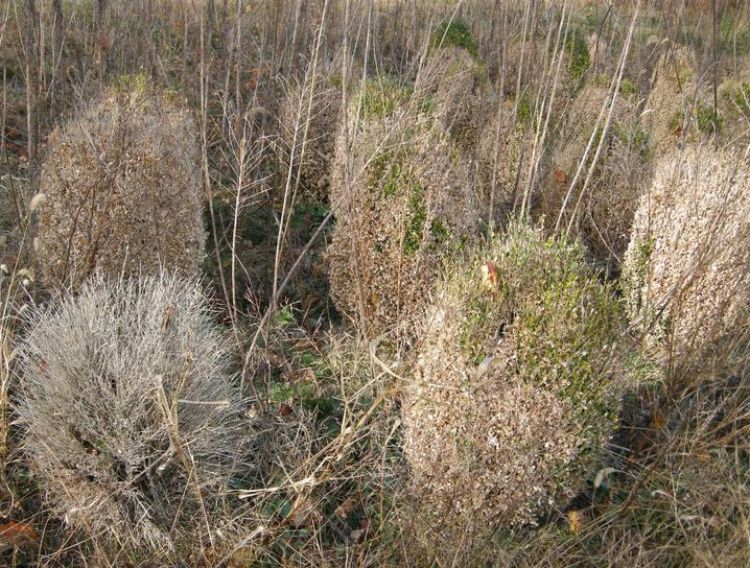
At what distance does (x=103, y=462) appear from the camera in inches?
98.2

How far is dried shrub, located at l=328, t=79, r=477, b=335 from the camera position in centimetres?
339

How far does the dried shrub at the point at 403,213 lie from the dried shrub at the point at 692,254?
0.88m

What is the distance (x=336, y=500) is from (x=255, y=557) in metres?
0.46

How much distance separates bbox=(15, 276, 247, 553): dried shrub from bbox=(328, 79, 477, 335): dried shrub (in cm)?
100

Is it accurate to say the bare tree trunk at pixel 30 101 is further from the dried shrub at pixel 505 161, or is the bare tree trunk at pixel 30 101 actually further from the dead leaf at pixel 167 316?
the dried shrub at pixel 505 161

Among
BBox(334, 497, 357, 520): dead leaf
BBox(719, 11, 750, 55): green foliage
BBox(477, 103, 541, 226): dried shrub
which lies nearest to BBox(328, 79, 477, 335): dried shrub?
BBox(334, 497, 357, 520): dead leaf

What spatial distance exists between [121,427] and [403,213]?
5.04 ft

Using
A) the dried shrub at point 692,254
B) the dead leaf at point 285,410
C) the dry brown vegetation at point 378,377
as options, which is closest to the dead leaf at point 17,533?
the dry brown vegetation at point 378,377

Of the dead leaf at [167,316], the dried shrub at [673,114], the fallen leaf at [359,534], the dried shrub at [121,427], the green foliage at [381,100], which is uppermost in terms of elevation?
the green foliage at [381,100]

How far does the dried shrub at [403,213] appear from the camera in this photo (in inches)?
133

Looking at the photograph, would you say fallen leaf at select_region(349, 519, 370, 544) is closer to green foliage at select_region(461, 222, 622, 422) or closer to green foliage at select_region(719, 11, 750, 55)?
green foliage at select_region(461, 222, 622, 422)

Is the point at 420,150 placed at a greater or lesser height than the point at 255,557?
greater

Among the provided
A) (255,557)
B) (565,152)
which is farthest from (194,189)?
(565,152)

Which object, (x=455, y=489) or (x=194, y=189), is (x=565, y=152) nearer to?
(x=194, y=189)
